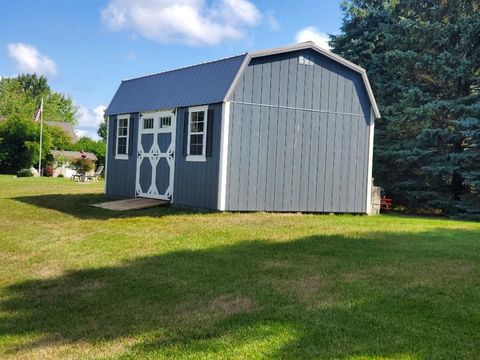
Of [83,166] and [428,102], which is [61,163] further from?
[428,102]

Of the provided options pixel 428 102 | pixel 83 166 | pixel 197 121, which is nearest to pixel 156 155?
pixel 197 121

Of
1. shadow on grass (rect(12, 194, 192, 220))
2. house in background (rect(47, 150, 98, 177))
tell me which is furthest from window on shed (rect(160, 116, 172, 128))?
house in background (rect(47, 150, 98, 177))

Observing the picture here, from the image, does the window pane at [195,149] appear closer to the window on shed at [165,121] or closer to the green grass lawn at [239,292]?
the window on shed at [165,121]

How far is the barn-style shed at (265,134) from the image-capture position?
38.0 feet

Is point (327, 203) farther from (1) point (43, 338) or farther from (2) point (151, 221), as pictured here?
(1) point (43, 338)

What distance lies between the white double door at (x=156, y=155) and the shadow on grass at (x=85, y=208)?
0.86 meters

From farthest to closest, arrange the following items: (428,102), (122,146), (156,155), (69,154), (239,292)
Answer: (69,154) → (428,102) → (122,146) → (156,155) → (239,292)

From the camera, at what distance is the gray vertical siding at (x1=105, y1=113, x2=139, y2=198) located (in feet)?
48.5

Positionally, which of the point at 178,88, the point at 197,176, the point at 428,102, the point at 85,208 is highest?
the point at 428,102

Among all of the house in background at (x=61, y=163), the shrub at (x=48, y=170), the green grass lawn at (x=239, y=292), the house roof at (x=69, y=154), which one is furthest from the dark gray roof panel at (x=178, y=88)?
the house roof at (x=69, y=154)

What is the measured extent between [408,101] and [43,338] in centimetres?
1365

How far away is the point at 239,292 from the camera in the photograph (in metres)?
5.58

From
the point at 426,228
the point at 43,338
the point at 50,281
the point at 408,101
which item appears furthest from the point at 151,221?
the point at 408,101

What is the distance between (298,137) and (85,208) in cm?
518
